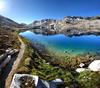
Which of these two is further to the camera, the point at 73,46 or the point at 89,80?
the point at 73,46

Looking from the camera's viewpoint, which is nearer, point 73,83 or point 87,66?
point 73,83

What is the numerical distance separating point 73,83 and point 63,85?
104 inches

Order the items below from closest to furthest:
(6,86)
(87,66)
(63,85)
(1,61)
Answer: (6,86) < (63,85) < (1,61) < (87,66)

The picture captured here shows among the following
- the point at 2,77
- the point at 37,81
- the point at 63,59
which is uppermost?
the point at 37,81

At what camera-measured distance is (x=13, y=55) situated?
55.7 metres

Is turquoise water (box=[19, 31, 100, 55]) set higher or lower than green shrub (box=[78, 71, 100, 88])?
lower

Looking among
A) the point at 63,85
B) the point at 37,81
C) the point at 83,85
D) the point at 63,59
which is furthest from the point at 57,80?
the point at 63,59

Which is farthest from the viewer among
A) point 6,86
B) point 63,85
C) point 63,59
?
point 63,59

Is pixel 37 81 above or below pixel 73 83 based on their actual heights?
above

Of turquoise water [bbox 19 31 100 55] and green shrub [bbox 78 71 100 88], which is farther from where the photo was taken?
turquoise water [bbox 19 31 100 55]

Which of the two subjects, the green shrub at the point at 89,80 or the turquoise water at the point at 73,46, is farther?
the turquoise water at the point at 73,46

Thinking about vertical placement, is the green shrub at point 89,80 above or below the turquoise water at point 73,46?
above

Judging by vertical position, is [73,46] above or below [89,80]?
below

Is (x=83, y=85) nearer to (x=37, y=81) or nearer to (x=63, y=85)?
(x=63, y=85)
